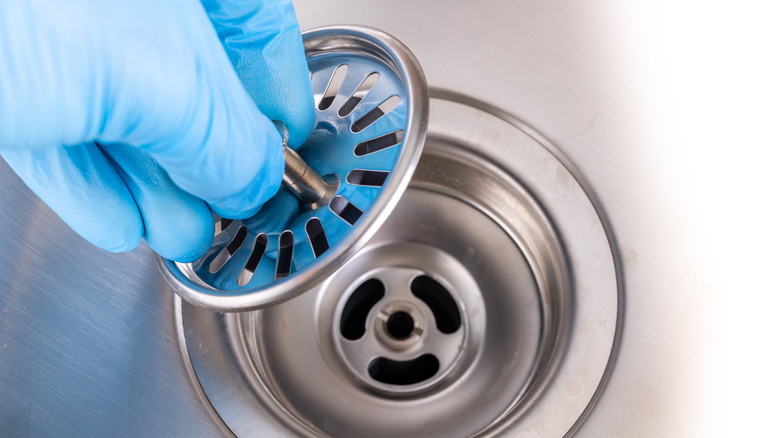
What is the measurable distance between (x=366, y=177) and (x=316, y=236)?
105 mm

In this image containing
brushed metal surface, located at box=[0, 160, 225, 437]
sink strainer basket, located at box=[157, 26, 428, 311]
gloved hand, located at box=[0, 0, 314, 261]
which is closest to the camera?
gloved hand, located at box=[0, 0, 314, 261]

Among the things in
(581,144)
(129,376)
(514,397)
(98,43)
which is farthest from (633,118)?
(129,376)

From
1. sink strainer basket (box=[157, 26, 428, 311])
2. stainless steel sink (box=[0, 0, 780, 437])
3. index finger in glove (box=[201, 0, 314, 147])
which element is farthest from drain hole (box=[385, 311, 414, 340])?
index finger in glove (box=[201, 0, 314, 147])

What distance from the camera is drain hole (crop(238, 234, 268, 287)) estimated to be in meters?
0.75

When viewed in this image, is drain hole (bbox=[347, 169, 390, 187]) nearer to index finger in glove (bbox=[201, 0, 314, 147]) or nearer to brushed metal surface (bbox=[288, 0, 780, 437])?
index finger in glove (bbox=[201, 0, 314, 147])

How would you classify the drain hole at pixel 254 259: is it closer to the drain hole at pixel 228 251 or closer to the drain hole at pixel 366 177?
the drain hole at pixel 228 251

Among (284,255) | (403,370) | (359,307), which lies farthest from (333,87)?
(403,370)

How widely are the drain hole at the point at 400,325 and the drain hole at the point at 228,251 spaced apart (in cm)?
37

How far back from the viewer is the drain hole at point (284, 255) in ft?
2.34

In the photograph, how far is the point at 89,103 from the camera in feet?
1.69

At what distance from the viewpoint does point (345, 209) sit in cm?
72

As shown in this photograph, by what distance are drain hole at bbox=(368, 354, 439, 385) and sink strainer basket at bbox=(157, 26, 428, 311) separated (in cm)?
36

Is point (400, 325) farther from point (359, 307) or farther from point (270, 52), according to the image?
point (270, 52)

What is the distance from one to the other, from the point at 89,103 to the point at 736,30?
105 cm
